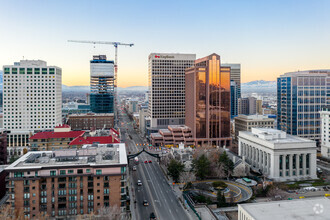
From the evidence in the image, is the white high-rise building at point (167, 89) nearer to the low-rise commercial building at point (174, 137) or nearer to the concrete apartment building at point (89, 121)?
the low-rise commercial building at point (174, 137)

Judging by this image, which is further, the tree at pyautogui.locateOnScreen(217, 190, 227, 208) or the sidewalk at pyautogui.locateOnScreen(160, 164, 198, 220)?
the tree at pyautogui.locateOnScreen(217, 190, 227, 208)

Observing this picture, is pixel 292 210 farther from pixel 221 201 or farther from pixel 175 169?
pixel 175 169

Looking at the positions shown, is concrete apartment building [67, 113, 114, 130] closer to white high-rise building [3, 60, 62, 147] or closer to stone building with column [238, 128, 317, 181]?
white high-rise building [3, 60, 62, 147]

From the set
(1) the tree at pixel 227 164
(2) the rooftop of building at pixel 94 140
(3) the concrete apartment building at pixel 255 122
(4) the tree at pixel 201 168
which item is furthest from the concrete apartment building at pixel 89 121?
(1) the tree at pixel 227 164

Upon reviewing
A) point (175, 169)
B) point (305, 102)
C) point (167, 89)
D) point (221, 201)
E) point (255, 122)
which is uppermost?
point (167, 89)

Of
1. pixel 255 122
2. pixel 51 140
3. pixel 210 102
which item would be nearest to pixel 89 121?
pixel 51 140

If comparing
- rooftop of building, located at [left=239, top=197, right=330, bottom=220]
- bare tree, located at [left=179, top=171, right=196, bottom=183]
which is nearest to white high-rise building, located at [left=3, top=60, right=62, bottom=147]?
bare tree, located at [left=179, top=171, right=196, bottom=183]
